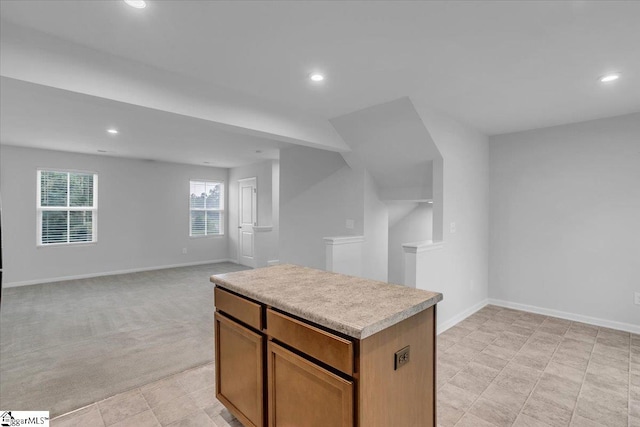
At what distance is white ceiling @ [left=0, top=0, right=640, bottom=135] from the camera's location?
68.6 inches

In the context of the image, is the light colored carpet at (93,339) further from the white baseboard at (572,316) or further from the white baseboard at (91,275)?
the white baseboard at (572,316)

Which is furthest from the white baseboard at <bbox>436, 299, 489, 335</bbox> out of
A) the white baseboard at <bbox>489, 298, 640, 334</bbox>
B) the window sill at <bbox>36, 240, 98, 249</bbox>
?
the window sill at <bbox>36, 240, 98, 249</bbox>

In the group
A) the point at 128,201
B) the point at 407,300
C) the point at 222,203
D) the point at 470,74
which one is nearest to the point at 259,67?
the point at 470,74

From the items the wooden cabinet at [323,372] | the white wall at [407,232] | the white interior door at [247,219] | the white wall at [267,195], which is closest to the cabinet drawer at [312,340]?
the wooden cabinet at [323,372]

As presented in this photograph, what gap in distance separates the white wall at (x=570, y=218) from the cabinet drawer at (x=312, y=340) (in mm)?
3906

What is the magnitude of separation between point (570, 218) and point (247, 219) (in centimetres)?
598

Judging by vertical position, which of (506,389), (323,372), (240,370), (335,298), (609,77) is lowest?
(506,389)

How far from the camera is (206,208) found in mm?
7918

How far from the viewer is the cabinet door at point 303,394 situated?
1.28 metres

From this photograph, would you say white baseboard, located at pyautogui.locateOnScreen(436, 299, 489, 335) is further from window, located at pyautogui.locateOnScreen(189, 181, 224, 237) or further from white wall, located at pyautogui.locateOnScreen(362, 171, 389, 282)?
window, located at pyautogui.locateOnScreen(189, 181, 224, 237)

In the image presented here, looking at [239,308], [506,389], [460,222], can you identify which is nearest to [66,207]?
[239,308]

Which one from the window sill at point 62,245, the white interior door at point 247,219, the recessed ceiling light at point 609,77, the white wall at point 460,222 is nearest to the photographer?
the recessed ceiling light at point 609,77

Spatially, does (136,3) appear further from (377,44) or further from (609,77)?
(609,77)

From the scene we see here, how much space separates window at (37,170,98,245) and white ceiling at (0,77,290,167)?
2.06 feet
